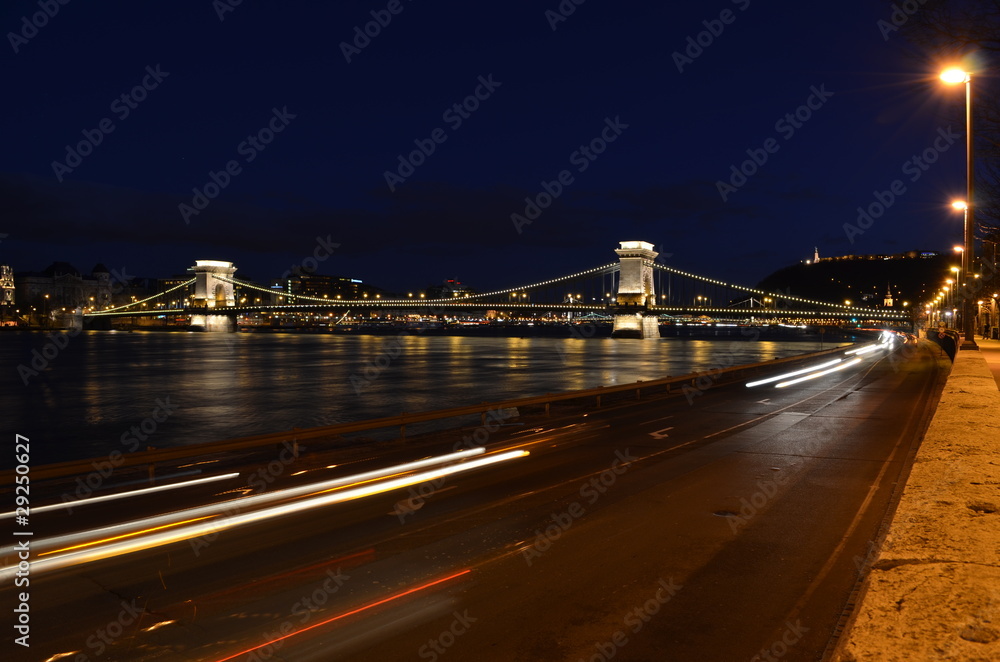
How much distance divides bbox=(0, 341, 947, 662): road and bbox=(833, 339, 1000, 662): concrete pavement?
38.0 inches

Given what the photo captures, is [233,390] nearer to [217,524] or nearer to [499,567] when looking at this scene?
[217,524]

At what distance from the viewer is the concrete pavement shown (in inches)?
139

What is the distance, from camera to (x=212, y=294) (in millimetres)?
171125

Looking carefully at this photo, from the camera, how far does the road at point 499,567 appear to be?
5.29 m

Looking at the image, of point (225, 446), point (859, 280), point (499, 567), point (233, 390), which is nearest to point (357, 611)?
point (499, 567)

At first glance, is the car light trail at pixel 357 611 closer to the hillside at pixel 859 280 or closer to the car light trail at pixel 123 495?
the car light trail at pixel 123 495

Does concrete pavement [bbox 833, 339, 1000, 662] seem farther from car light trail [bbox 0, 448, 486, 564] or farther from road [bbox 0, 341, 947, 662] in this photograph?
car light trail [bbox 0, 448, 486, 564]

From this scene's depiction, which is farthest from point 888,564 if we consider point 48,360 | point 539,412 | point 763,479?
point 48,360

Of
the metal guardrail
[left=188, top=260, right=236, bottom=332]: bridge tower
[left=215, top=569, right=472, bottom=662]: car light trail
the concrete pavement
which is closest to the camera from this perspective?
the concrete pavement

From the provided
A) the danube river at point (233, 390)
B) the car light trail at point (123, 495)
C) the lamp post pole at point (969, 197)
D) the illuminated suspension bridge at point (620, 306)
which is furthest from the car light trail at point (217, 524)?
the illuminated suspension bridge at point (620, 306)

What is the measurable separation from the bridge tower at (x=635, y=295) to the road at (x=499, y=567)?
11672 cm

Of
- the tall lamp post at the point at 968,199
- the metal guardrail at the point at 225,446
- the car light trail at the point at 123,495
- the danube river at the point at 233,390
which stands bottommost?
the danube river at the point at 233,390

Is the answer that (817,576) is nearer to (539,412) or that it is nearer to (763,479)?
(763,479)

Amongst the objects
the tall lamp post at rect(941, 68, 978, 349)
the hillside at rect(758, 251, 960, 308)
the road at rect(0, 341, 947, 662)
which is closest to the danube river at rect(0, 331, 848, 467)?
the road at rect(0, 341, 947, 662)
